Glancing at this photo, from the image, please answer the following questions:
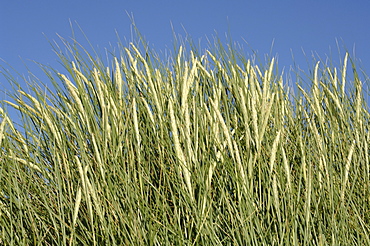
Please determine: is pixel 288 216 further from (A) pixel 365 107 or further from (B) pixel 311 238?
(A) pixel 365 107

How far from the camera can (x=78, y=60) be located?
2.27 metres

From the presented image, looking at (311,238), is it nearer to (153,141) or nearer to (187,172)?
(187,172)

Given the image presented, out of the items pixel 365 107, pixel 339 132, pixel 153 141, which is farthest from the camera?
pixel 365 107

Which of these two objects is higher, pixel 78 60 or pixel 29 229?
pixel 78 60

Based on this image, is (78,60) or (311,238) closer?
(311,238)

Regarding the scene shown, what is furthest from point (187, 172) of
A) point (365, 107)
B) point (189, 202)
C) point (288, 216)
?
point (365, 107)

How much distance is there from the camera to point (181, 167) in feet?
5.14

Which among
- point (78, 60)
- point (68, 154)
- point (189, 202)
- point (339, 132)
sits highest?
point (78, 60)

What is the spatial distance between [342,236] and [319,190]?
0.19m

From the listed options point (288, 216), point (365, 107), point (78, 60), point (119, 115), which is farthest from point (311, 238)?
point (78, 60)

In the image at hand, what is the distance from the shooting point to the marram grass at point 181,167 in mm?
1502

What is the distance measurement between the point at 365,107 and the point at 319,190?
0.93 metres

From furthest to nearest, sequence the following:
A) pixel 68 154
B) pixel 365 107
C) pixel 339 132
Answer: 1. pixel 365 107
2. pixel 339 132
3. pixel 68 154

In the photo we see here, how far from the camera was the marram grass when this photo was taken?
150 cm
